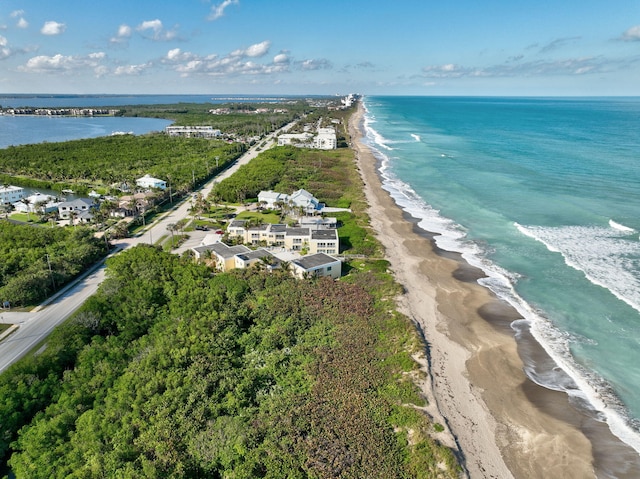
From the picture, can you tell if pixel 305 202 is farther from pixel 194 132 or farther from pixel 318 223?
pixel 194 132

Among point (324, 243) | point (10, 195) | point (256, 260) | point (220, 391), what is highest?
point (10, 195)

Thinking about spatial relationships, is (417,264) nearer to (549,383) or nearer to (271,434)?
(549,383)

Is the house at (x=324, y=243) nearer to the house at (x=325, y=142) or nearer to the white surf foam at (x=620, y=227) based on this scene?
the white surf foam at (x=620, y=227)

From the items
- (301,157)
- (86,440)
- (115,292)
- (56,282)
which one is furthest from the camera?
(301,157)

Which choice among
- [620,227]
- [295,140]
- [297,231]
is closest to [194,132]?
[295,140]

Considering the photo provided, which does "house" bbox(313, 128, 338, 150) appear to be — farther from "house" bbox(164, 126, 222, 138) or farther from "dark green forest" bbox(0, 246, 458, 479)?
"dark green forest" bbox(0, 246, 458, 479)

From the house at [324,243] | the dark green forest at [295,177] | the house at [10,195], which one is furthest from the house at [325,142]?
the house at [324,243]

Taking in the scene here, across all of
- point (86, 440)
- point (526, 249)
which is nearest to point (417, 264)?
point (526, 249)
